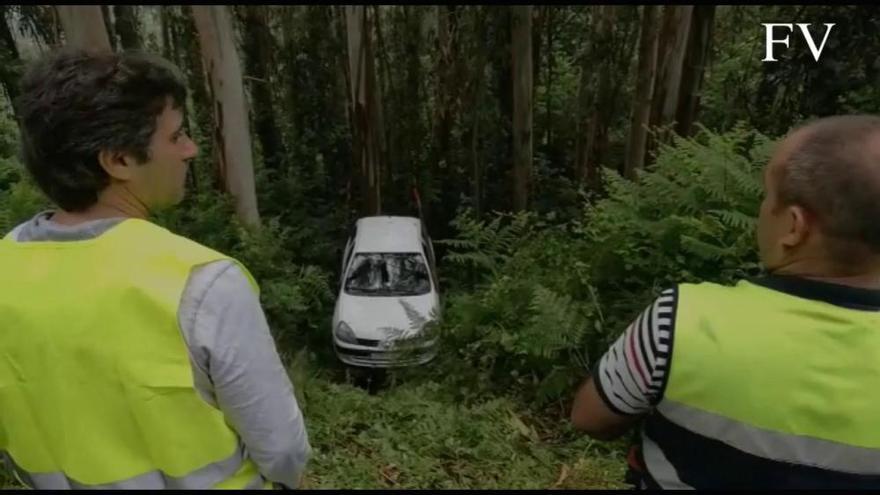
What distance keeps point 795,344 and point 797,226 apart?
0.22 m

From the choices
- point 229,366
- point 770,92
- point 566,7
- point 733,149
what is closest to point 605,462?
point 733,149

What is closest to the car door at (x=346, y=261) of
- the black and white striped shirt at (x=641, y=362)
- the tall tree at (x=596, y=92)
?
the tall tree at (x=596, y=92)

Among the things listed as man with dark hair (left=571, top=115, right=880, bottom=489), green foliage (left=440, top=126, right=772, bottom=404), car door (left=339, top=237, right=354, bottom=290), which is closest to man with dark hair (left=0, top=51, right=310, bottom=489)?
man with dark hair (left=571, top=115, right=880, bottom=489)

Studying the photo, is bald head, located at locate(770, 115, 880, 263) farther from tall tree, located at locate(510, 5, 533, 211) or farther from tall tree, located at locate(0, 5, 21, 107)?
tall tree, located at locate(510, 5, 533, 211)

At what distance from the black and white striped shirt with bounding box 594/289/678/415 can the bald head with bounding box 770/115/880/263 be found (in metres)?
0.28

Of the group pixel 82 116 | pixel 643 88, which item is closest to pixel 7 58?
pixel 643 88

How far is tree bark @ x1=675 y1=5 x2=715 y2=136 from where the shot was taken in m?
10.6

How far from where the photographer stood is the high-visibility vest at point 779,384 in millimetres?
1196

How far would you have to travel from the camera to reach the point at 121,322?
123cm

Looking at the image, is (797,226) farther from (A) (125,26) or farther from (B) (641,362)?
(A) (125,26)

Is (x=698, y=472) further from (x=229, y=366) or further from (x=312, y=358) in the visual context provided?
(x=312, y=358)

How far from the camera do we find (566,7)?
15.3 metres

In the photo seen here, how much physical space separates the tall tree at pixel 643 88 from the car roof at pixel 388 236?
13.5 ft

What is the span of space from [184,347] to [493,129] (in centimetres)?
1420
